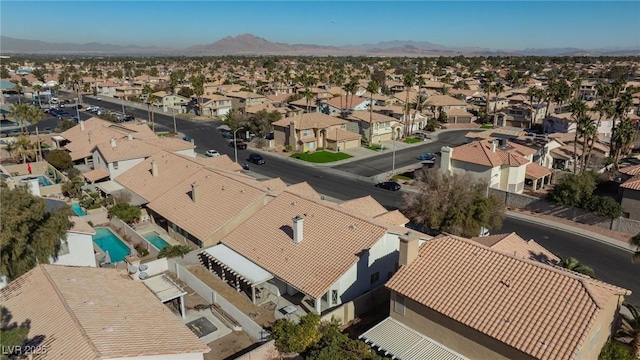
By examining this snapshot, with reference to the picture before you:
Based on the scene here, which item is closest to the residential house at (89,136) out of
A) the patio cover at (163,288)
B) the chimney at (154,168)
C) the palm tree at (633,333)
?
the chimney at (154,168)

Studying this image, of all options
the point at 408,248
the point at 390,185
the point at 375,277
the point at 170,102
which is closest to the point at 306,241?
the point at 375,277

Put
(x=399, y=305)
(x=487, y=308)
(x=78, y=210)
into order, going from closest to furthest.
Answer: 1. (x=487, y=308)
2. (x=399, y=305)
3. (x=78, y=210)

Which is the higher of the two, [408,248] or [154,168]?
[408,248]

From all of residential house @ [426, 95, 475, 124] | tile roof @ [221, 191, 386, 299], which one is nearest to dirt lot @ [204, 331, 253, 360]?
tile roof @ [221, 191, 386, 299]

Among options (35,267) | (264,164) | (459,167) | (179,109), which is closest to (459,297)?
(35,267)

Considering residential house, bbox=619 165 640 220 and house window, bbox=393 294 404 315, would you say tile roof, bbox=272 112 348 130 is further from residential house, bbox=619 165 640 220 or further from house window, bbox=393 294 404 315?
house window, bbox=393 294 404 315

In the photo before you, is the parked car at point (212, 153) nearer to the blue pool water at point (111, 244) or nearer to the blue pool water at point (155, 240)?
the blue pool water at point (111, 244)

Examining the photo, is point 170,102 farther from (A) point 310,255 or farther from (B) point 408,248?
(B) point 408,248

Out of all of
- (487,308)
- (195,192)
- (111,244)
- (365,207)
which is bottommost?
(111,244)

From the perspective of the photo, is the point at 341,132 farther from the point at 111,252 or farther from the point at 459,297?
the point at 459,297
